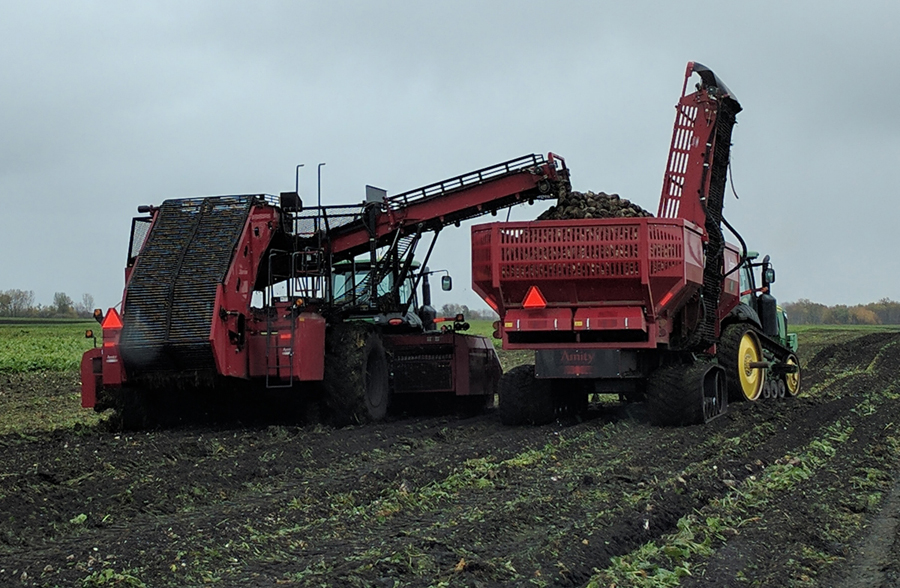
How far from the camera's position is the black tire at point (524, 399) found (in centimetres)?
1383

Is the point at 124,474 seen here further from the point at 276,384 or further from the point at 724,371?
the point at 724,371

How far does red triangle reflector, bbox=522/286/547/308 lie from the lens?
13.1 meters

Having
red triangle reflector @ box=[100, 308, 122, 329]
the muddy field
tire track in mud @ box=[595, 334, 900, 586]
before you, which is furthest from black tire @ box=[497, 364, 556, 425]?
red triangle reflector @ box=[100, 308, 122, 329]

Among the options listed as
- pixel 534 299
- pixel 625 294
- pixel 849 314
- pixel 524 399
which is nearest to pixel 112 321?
pixel 534 299

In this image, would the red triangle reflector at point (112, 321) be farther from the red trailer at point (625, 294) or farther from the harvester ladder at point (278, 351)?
the red trailer at point (625, 294)

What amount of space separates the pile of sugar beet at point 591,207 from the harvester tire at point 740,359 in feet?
9.14

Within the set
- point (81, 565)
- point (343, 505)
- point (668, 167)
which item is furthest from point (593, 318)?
point (81, 565)

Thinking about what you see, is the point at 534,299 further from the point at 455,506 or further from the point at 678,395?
the point at 455,506

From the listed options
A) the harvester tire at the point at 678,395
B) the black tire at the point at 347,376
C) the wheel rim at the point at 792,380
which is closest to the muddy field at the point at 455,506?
the harvester tire at the point at 678,395

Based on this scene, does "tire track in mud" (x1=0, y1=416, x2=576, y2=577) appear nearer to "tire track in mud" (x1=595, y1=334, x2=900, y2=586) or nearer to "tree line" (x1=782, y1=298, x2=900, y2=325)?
"tire track in mud" (x1=595, y1=334, x2=900, y2=586)

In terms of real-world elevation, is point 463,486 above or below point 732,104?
below

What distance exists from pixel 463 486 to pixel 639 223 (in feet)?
15.5

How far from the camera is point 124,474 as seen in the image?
943 centimetres

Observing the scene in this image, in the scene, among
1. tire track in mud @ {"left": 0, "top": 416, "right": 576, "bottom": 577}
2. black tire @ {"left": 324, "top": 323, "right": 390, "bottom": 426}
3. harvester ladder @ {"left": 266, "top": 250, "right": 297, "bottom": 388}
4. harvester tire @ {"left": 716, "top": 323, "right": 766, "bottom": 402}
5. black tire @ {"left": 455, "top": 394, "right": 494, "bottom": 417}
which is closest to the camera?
tire track in mud @ {"left": 0, "top": 416, "right": 576, "bottom": 577}
